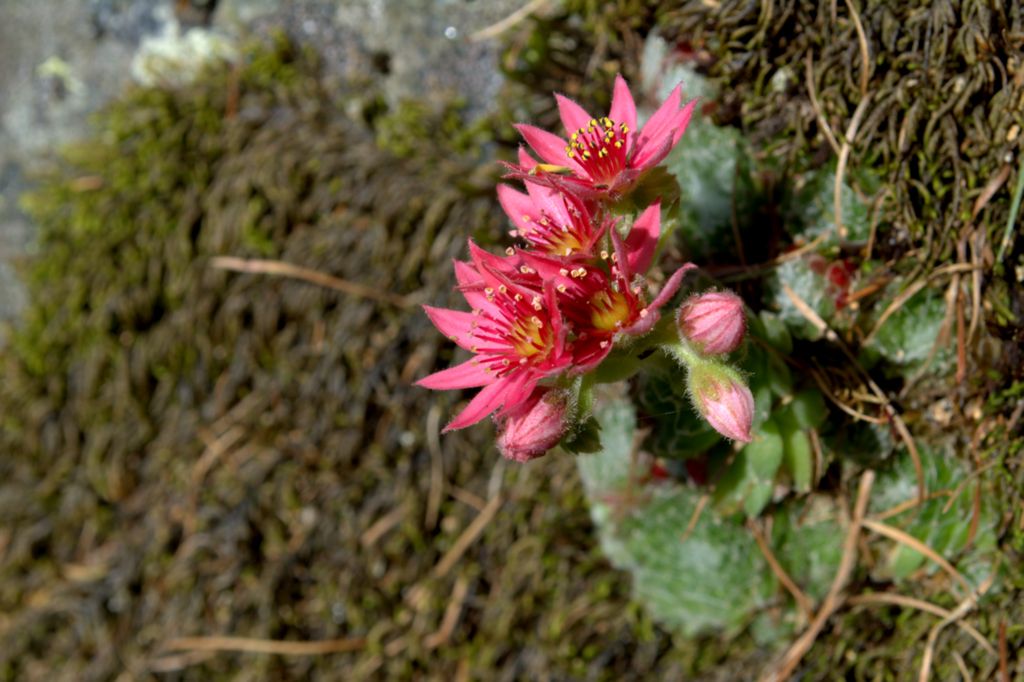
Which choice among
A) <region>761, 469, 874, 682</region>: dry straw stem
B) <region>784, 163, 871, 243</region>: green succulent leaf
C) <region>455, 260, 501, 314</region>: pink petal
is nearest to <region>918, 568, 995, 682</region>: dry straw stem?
<region>761, 469, 874, 682</region>: dry straw stem

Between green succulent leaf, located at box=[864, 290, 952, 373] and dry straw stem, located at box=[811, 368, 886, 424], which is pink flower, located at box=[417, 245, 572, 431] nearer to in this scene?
dry straw stem, located at box=[811, 368, 886, 424]

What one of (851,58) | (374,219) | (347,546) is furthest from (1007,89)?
(347,546)

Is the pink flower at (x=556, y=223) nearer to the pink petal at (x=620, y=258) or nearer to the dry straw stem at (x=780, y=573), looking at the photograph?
the pink petal at (x=620, y=258)

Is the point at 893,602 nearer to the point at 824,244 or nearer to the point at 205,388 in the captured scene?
the point at 824,244

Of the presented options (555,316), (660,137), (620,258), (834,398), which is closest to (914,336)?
(834,398)

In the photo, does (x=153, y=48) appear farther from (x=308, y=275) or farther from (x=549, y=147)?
(x=549, y=147)
